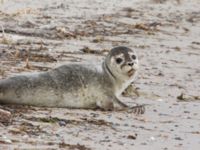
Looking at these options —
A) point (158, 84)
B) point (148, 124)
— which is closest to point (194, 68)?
point (158, 84)

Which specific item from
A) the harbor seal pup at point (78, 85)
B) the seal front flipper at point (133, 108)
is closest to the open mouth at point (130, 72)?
the harbor seal pup at point (78, 85)

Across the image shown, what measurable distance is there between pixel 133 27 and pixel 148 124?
240 inches

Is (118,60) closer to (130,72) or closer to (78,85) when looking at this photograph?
(130,72)

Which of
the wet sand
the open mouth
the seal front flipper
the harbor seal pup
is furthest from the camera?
the open mouth

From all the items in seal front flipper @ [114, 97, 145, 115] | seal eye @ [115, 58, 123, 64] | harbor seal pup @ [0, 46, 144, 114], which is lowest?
seal front flipper @ [114, 97, 145, 115]

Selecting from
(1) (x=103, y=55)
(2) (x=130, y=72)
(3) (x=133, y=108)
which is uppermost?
(2) (x=130, y=72)

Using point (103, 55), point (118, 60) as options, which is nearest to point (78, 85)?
point (118, 60)

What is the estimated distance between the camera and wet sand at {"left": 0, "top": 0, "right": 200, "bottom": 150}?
596cm

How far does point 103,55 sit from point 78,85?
2.77 meters

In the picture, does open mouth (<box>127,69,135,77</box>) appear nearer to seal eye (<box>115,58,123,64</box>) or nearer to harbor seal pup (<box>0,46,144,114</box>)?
harbor seal pup (<box>0,46,144,114</box>)

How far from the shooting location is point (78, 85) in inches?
282

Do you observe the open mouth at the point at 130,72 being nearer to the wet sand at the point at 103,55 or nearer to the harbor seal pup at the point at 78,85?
the harbor seal pup at the point at 78,85

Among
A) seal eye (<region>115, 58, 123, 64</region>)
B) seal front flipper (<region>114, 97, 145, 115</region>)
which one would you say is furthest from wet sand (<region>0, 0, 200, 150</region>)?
seal eye (<region>115, 58, 123, 64</region>)

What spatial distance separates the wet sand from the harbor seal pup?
0.39 feet
